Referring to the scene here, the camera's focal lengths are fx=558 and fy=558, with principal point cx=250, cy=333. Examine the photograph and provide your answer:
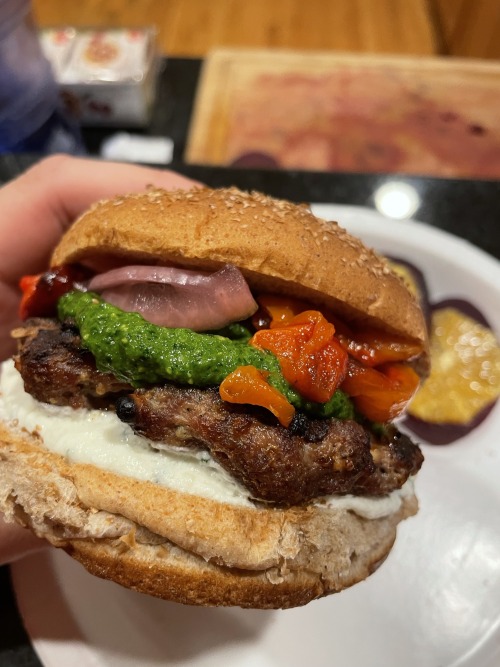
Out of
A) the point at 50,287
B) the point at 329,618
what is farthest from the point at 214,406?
the point at 329,618

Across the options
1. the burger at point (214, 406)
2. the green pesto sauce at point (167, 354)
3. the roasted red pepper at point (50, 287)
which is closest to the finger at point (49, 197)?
the roasted red pepper at point (50, 287)

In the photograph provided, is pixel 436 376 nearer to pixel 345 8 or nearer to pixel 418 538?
pixel 418 538

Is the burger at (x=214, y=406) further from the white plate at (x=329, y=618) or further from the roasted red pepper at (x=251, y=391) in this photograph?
the white plate at (x=329, y=618)

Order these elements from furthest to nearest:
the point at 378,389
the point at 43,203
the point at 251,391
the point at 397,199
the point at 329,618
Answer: the point at 397,199
the point at 43,203
the point at 329,618
the point at 378,389
the point at 251,391

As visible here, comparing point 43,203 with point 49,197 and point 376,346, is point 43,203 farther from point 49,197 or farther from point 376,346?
point 376,346

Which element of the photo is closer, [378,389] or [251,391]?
[251,391]
